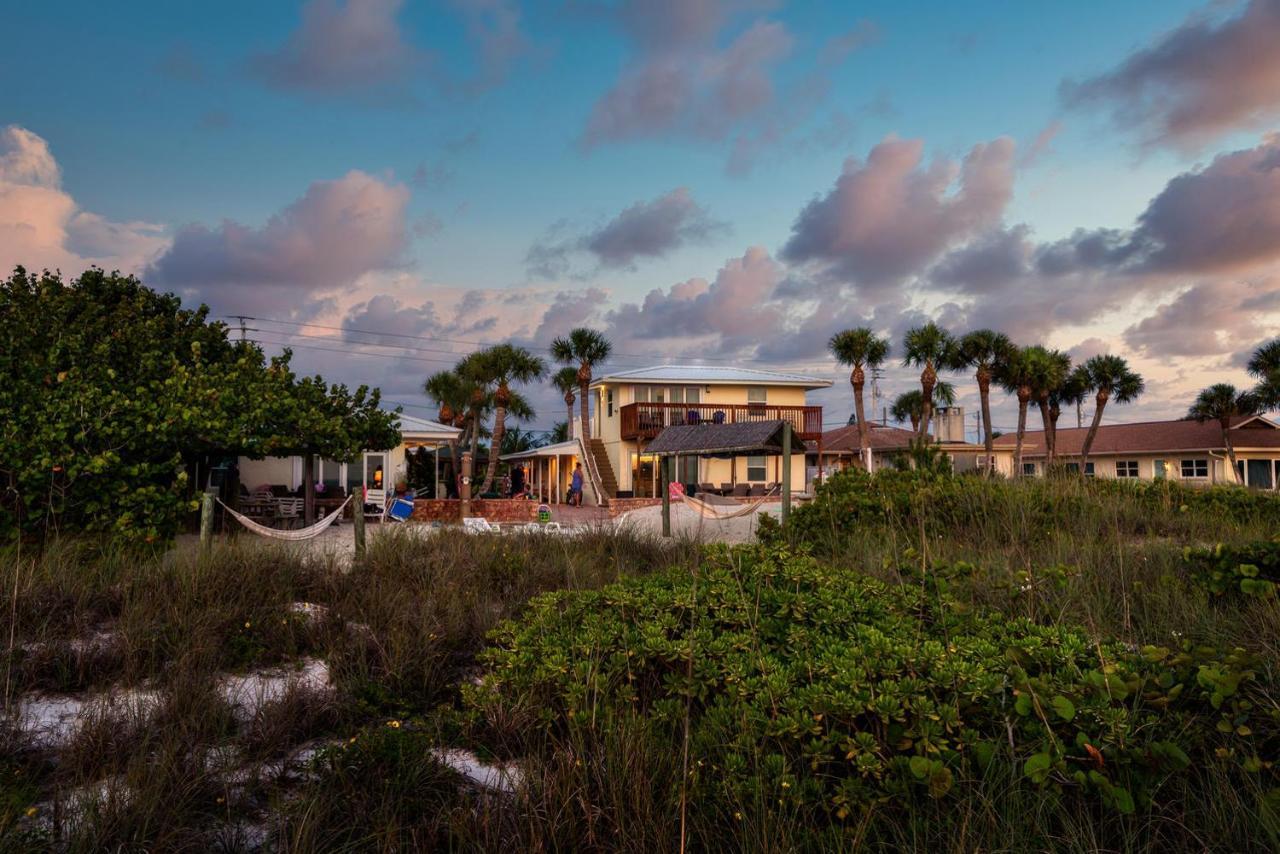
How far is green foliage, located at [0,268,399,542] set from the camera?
1042 centimetres

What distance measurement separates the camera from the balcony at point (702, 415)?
33.2 m

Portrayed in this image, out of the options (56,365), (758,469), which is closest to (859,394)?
(758,469)

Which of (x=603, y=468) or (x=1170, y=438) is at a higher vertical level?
(x=1170, y=438)

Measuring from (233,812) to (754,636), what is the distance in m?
2.41

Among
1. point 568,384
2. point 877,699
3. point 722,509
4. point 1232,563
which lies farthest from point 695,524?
point 568,384

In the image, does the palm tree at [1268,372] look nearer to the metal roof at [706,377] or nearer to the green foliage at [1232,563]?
the metal roof at [706,377]

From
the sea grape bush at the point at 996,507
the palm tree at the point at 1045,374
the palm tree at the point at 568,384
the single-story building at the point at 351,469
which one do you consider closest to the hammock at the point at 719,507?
the sea grape bush at the point at 996,507

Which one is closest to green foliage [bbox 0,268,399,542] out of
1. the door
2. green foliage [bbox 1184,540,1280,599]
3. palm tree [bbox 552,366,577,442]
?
the door

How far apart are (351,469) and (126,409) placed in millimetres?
17132

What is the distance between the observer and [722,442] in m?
17.9

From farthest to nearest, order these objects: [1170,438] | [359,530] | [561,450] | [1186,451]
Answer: [1170,438], [1186,451], [561,450], [359,530]

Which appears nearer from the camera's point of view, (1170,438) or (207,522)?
(207,522)

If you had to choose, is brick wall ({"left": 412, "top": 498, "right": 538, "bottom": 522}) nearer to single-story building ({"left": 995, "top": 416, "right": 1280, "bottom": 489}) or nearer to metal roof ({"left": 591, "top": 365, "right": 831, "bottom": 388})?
metal roof ({"left": 591, "top": 365, "right": 831, "bottom": 388})

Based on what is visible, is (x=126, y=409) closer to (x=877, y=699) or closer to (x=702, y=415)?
(x=877, y=699)
